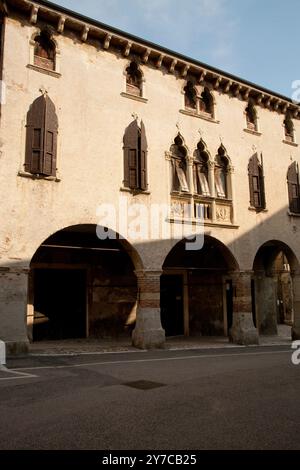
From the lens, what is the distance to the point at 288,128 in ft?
65.2

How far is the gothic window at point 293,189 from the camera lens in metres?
18.7

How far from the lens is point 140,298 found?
45.3 feet

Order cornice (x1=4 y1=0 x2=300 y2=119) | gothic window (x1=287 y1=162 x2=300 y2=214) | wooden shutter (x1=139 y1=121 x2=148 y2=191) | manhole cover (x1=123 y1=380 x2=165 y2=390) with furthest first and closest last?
1. gothic window (x1=287 y1=162 x2=300 y2=214)
2. wooden shutter (x1=139 y1=121 x2=148 y2=191)
3. cornice (x1=4 y1=0 x2=300 y2=119)
4. manhole cover (x1=123 y1=380 x2=165 y2=390)

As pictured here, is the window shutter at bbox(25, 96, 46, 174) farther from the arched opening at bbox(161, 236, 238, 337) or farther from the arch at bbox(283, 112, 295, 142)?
the arch at bbox(283, 112, 295, 142)

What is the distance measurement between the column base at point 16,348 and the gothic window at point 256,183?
1059 cm

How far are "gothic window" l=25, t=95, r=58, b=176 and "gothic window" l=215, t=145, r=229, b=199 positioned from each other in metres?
6.87

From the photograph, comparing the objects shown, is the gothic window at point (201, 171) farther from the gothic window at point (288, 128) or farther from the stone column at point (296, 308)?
the stone column at point (296, 308)

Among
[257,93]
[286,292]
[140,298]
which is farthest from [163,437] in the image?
[286,292]

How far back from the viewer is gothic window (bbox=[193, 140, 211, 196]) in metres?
15.7

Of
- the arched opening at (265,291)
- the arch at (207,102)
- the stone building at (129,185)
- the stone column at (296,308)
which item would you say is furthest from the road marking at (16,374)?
the arched opening at (265,291)

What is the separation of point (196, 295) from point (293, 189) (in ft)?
22.0

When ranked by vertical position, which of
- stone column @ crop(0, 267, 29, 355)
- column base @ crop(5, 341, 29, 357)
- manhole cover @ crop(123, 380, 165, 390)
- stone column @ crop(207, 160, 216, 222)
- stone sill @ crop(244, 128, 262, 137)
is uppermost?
stone sill @ crop(244, 128, 262, 137)

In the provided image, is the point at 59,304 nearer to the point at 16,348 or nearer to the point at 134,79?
the point at 16,348

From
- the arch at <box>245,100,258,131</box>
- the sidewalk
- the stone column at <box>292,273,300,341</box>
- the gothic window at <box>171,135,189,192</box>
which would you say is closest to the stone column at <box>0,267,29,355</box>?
the sidewalk
